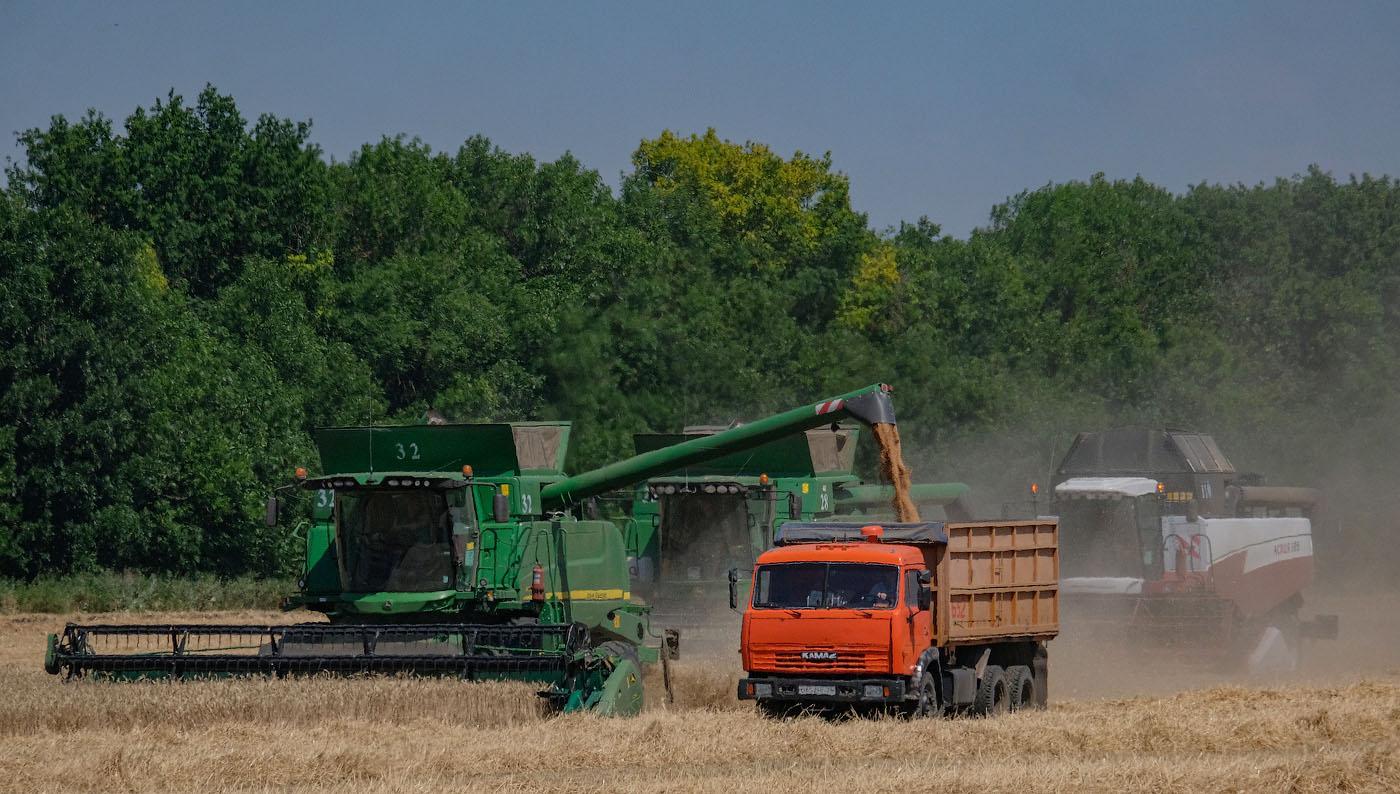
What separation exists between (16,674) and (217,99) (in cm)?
3506

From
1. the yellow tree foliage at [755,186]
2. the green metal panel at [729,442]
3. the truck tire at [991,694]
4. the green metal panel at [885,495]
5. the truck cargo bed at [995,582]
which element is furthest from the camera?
the yellow tree foliage at [755,186]

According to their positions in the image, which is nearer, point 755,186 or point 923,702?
point 923,702

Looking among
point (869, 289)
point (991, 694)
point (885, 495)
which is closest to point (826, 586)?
point (991, 694)

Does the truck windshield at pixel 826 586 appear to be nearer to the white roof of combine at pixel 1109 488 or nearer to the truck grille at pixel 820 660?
the truck grille at pixel 820 660

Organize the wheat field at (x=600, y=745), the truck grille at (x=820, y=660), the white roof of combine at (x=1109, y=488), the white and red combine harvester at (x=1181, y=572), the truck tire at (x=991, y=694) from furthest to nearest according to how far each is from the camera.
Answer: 1. the white roof of combine at (x=1109, y=488)
2. the white and red combine harvester at (x=1181, y=572)
3. the truck tire at (x=991, y=694)
4. the truck grille at (x=820, y=660)
5. the wheat field at (x=600, y=745)

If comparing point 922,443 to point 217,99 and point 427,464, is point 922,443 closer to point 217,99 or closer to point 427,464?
point 217,99

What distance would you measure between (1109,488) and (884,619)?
11.0 m

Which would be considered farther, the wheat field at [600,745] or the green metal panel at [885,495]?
the green metal panel at [885,495]

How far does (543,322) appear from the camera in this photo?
44.5m

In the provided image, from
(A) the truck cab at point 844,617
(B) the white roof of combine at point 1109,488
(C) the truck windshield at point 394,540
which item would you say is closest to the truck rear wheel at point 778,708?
(A) the truck cab at point 844,617

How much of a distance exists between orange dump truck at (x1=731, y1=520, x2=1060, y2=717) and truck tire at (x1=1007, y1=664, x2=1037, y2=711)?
2cm

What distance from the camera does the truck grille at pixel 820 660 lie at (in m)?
16.5

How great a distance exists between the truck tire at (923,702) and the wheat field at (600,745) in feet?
1.52

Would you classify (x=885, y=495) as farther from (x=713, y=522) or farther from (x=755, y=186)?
(x=755, y=186)
